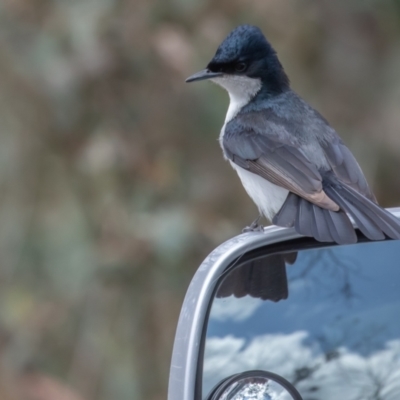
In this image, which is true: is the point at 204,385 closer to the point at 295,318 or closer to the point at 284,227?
the point at 295,318

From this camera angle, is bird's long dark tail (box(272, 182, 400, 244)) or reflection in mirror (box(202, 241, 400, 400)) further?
bird's long dark tail (box(272, 182, 400, 244))

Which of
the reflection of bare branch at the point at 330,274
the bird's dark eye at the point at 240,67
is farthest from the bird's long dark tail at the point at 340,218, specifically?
the bird's dark eye at the point at 240,67

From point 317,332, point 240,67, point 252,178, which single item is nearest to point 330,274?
point 317,332

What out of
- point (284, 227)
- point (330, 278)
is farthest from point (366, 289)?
point (284, 227)

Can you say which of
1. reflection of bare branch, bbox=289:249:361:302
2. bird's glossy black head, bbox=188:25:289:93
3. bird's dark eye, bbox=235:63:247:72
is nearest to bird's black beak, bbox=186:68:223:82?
bird's glossy black head, bbox=188:25:289:93

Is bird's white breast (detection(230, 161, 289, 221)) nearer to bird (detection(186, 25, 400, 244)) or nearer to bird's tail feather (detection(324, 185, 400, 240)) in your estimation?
bird (detection(186, 25, 400, 244))

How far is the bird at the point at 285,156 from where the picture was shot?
2729mm

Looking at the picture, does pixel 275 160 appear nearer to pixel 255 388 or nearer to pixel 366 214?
pixel 366 214

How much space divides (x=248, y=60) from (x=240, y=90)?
0.16 m

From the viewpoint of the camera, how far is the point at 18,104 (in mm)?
5219

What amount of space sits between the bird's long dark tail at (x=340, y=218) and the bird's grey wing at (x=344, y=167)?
0.08 meters

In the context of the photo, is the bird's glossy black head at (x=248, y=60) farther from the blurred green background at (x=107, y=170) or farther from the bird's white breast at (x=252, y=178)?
the blurred green background at (x=107, y=170)

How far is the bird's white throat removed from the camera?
408 centimetres

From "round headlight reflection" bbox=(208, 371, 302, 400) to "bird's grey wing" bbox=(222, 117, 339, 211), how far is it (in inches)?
41.9
